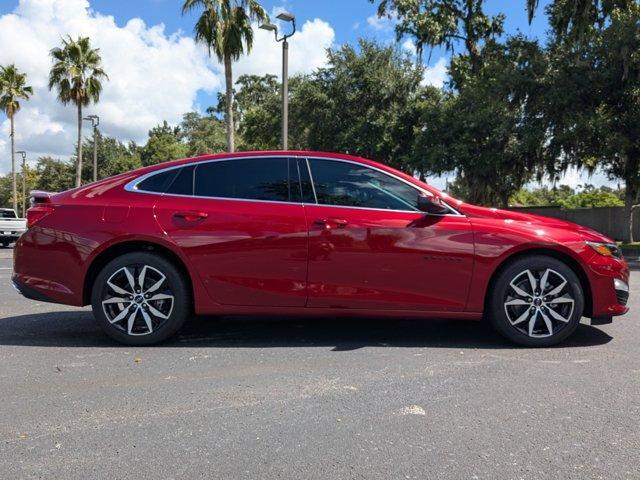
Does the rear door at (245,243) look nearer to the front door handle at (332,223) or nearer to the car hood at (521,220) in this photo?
the front door handle at (332,223)

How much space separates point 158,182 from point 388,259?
2.08 m

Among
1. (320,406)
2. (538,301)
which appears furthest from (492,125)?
(320,406)

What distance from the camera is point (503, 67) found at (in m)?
20.9

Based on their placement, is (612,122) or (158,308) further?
(612,122)

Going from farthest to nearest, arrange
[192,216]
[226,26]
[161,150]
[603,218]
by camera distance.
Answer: [161,150] < [603,218] < [226,26] < [192,216]

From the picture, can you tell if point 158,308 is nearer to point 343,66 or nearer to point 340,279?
point 340,279

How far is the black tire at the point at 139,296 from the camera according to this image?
453cm

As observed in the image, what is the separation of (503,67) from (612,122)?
4843mm

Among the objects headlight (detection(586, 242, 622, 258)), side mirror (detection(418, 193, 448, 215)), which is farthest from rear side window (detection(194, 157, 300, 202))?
headlight (detection(586, 242, 622, 258))

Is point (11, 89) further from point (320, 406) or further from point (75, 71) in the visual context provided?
point (320, 406)

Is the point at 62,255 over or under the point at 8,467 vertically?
over

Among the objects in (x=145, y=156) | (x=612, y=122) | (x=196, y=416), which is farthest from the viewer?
(x=145, y=156)

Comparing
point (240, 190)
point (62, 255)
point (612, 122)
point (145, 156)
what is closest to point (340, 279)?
point (240, 190)

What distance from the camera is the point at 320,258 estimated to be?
444 cm
